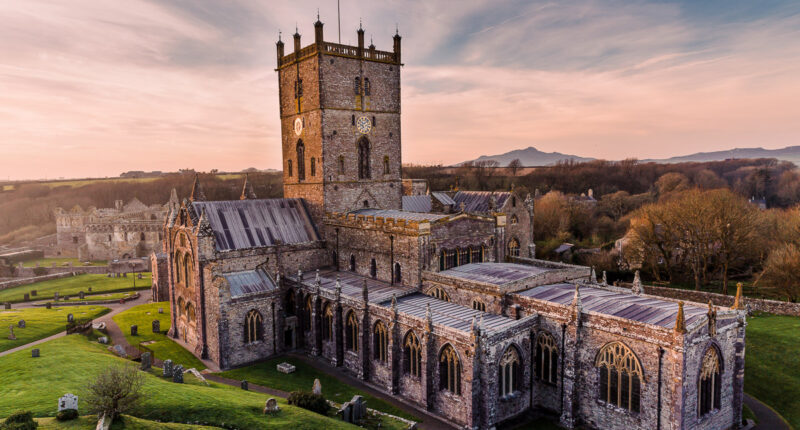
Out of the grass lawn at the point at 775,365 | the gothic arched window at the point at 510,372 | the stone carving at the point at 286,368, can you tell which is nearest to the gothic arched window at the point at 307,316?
the stone carving at the point at 286,368

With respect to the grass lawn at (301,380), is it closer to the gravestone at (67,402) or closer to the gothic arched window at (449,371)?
the gothic arched window at (449,371)

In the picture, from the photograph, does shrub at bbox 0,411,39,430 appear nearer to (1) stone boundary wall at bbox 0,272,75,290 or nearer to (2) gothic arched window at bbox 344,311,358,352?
(2) gothic arched window at bbox 344,311,358,352

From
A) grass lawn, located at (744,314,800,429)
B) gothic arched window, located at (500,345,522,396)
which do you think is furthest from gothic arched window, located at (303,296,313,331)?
grass lawn, located at (744,314,800,429)

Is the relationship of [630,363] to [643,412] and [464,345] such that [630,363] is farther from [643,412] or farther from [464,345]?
[464,345]

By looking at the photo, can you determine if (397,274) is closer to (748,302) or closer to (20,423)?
(20,423)

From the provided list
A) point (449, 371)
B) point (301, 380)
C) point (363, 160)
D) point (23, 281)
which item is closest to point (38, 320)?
point (301, 380)

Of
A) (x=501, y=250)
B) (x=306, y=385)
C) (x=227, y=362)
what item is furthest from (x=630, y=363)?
(x=227, y=362)
